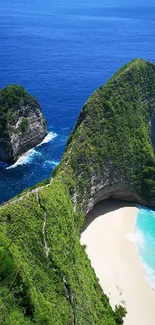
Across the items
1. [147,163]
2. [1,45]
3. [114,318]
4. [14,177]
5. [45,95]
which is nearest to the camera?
[114,318]

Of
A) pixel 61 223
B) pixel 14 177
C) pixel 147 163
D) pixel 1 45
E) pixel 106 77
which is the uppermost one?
pixel 1 45

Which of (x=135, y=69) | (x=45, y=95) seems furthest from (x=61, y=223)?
(x=45, y=95)

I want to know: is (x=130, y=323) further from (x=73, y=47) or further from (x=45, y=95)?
(x=73, y=47)

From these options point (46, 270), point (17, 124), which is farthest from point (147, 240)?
point (17, 124)

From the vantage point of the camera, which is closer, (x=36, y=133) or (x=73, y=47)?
(x=36, y=133)

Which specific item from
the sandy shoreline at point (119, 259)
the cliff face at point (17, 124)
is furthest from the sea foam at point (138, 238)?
the cliff face at point (17, 124)

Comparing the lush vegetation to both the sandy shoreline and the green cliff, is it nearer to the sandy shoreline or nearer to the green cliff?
the green cliff

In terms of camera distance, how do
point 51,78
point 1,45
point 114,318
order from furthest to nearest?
point 1,45
point 51,78
point 114,318

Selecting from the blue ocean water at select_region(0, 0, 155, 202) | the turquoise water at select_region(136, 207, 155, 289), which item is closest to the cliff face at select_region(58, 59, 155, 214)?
the turquoise water at select_region(136, 207, 155, 289)
